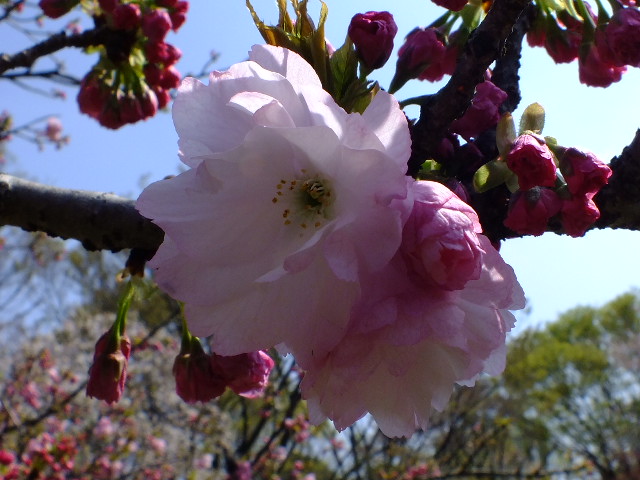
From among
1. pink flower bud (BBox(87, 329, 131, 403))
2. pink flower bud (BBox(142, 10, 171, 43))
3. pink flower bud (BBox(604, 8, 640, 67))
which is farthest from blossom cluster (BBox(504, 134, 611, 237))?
pink flower bud (BBox(142, 10, 171, 43))

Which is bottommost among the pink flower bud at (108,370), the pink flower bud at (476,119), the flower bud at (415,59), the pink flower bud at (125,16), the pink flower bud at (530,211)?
the pink flower bud at (108,370)

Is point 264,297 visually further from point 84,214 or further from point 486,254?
point 84,214

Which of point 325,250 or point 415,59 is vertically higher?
point 415,59

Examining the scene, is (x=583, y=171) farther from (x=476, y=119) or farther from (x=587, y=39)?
(x=587, y=39)

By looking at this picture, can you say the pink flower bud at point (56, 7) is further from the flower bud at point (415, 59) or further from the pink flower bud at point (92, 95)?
the flower bud at point (415, 59)

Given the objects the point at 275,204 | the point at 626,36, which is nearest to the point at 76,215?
the point at 275,204

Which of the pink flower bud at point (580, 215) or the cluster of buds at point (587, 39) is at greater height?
the cluster of buds at point (587, 39)

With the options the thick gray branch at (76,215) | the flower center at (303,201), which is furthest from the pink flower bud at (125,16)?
the flower center at (303,201)
